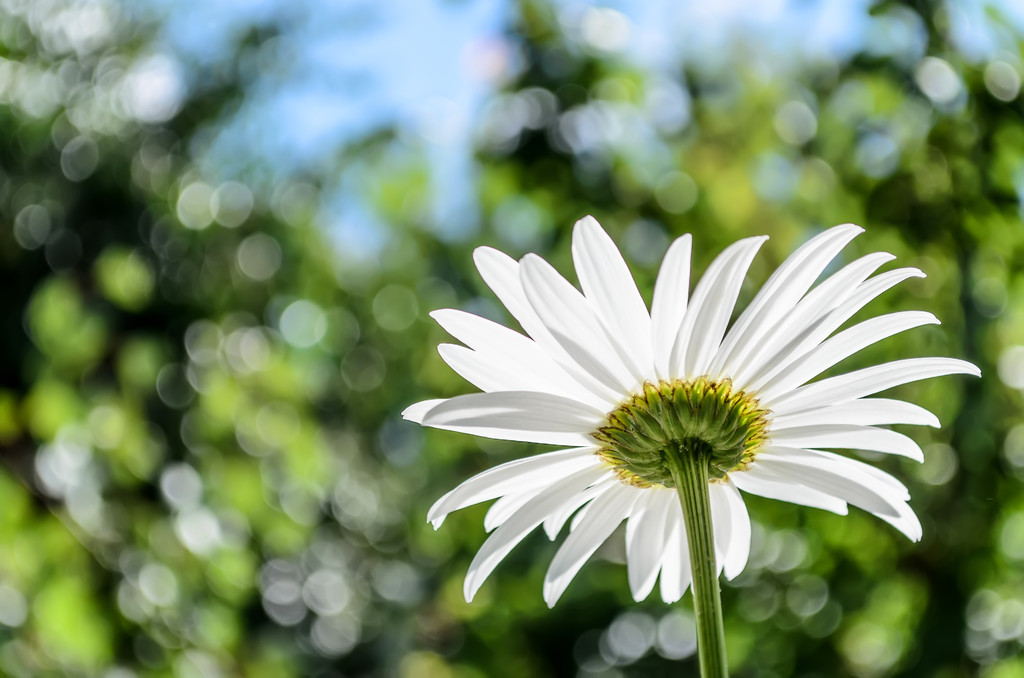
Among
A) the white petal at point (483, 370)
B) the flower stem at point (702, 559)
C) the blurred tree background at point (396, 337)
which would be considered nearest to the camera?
the flower stem at point (702, 559)

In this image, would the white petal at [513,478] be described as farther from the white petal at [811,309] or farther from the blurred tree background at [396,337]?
the blurred tree background at [396,337]

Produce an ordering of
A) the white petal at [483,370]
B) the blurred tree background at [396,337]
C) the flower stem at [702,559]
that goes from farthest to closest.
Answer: the blurred tree background at [396,337]
the white petal at [483,370]
the flower stem at [702,559]

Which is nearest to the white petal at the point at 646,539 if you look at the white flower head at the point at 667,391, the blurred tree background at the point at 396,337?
the white flower head at the point at 667,391

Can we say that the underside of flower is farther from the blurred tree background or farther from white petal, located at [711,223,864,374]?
the blurred tree background

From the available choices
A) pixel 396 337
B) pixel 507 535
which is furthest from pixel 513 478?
pixel 396 337

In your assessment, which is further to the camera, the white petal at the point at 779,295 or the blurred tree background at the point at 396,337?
the blurred tree background at the point at 396,337
